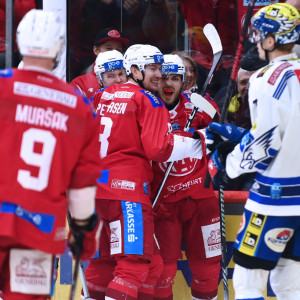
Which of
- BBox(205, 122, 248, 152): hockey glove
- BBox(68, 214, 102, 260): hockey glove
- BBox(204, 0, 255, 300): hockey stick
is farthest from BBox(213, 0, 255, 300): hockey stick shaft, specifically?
BBox(68, 214, 102, 260): hockey glove

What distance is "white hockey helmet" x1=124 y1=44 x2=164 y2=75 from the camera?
178 inches

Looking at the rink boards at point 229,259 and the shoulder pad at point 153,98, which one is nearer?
the shoulder pad at point 153,98

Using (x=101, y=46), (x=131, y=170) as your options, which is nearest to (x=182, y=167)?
(x=131, y=170)

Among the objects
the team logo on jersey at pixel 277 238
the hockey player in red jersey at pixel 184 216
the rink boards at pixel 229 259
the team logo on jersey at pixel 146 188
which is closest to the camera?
the team logo on jersey at pixel 277 238

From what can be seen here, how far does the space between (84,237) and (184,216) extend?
1.66 metres

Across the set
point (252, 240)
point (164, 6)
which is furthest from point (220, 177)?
point (164, 6)

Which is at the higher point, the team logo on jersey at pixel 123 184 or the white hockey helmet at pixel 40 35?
the white hockey helmet at pixel 40 35

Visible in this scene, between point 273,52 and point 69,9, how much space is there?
2527mm

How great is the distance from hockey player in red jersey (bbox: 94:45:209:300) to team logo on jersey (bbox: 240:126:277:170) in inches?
27.5

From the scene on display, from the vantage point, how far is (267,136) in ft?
11.8

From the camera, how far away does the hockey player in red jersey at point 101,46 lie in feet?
17.8

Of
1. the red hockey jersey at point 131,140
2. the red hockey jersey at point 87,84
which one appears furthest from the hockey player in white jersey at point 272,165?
the red hockey jersey at point 87,84

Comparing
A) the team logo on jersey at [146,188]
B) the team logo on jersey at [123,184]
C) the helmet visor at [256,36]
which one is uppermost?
the helmet visor at [256,36]

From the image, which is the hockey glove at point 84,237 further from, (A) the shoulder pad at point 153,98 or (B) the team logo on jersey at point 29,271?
(A) the shoulder pad at point 153,98
